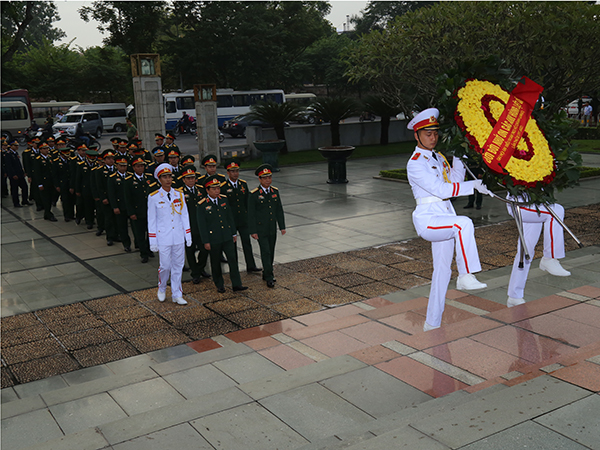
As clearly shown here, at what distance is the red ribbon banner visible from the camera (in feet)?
16.9

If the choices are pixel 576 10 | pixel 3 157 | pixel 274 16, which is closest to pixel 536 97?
pixel 576 10

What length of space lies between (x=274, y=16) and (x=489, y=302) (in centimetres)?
4384

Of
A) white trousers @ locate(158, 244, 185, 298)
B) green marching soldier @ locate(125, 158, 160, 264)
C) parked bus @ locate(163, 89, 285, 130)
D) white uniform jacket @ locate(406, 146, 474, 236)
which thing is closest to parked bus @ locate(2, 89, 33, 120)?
parked bus @ locate(163, 89, 285, 130)

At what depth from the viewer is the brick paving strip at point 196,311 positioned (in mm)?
6281

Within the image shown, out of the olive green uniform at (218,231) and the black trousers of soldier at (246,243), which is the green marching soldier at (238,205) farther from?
the olive green uniform at (218,231)

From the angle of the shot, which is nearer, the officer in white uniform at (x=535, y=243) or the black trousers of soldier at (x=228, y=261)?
the officer in white uniform at (x=535, y=243)

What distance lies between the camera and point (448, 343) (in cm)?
524

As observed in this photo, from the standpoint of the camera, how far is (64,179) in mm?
13258

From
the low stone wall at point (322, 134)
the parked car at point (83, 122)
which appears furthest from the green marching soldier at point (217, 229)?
the parked car at point (83, 122)

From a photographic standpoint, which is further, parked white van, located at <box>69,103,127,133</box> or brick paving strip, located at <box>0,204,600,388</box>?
parked white van, located at <box>69,103,127,133</box>

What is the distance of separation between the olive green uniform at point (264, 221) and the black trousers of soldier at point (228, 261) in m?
0.39

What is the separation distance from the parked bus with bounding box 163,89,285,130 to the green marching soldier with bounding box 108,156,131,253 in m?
31.2

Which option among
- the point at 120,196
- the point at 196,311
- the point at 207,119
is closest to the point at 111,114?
the point at 207,119

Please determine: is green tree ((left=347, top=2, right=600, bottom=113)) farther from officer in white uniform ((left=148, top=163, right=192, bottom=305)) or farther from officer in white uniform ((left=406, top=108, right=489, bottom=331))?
officer in white uniform ((left=406, top=108, right=489, bottom=331))
